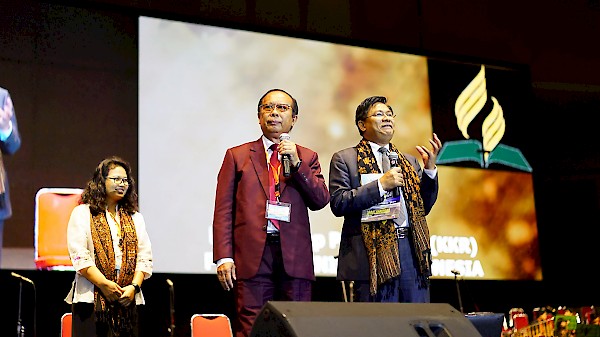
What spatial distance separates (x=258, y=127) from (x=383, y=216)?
2414mm

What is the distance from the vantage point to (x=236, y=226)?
3035 millimetres

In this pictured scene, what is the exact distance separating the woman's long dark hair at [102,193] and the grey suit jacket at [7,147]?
4.42 ft

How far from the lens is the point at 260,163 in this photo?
10.3 ft

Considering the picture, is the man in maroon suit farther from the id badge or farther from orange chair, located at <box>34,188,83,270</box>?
orange chair, located at <box>34,188,83,270</box>

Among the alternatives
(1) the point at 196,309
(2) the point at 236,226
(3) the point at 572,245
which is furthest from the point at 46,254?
(3) the point at 572,245

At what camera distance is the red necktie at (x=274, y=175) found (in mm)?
3059

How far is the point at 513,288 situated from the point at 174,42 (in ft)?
10.7

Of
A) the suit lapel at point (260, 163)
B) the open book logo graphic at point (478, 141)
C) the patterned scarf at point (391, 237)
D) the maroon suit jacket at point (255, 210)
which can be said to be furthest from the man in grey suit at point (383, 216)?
the open book logo graphic at point (478, 141)

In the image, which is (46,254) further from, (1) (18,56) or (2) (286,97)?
(2) (286,97)

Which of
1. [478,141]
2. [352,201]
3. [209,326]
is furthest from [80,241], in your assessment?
[478,141]

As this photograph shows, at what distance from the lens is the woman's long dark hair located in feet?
11.3

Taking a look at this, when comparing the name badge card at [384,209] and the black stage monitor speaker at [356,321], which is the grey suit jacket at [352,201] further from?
the black stage monitor speaker at [356,321]

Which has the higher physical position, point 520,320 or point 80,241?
point 80,241

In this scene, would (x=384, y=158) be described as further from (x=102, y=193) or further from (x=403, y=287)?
→ (x=102, y=193)
